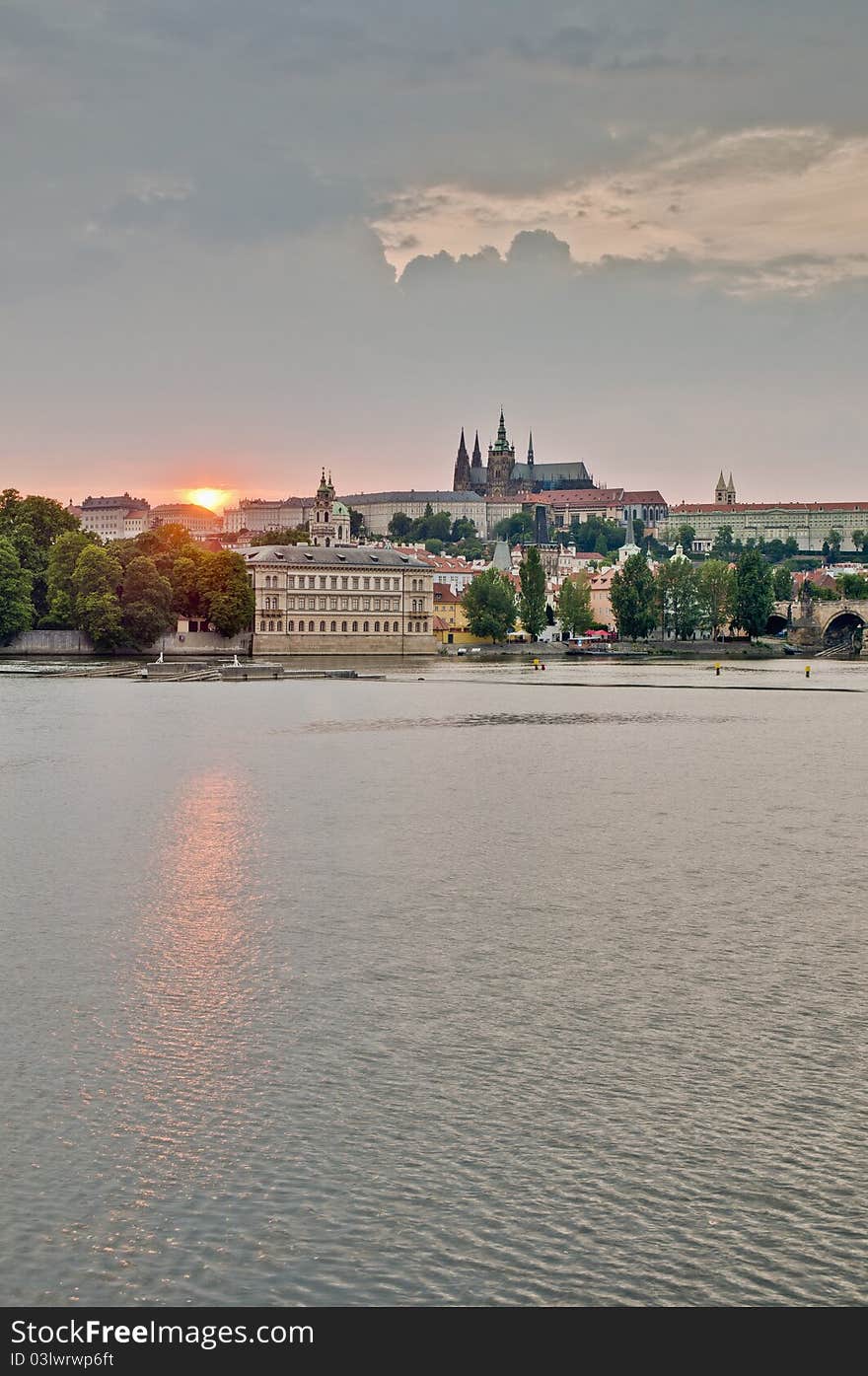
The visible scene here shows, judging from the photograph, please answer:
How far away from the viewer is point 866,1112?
1360cm

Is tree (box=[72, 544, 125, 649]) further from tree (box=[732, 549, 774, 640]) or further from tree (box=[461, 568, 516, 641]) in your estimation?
tree (box=[732, 549, 774, 640])

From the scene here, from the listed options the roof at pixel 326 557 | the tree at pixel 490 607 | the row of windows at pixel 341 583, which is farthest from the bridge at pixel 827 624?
the row of windows at pixel 341 583

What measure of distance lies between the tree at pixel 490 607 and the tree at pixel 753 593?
24395 mm

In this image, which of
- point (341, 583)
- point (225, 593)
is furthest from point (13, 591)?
point (341, 583)

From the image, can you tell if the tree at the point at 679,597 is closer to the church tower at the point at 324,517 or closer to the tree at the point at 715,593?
the tree at the point at 715,593

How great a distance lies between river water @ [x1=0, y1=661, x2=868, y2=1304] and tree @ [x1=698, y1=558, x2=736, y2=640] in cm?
13415

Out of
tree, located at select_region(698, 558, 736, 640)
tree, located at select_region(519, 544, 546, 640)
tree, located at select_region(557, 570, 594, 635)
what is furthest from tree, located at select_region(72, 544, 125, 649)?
tree, located at select_region(698, 558, 736, 640)

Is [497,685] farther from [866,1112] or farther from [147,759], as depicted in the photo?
[866,1112]

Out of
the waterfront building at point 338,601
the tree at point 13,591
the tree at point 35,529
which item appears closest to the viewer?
the tree at point 13,591

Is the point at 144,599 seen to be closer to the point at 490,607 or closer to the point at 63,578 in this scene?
the point at 63,578

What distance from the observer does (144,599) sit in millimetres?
127688

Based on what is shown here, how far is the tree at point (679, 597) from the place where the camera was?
168 meters

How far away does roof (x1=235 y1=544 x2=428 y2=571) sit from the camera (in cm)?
15762
